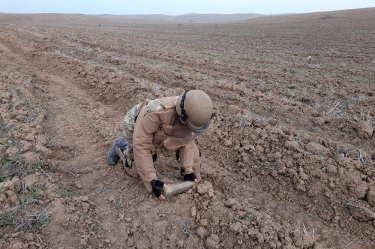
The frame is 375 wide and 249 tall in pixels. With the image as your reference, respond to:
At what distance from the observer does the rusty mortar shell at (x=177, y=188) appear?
2.96m

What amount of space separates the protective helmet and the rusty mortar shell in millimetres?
795

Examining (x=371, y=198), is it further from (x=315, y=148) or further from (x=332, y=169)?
(x=315, y=148)

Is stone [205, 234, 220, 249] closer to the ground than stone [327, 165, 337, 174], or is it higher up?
closer to the ground

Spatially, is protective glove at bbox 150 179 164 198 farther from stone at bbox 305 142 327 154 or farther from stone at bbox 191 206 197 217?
stone at bbox 305 142 327 154

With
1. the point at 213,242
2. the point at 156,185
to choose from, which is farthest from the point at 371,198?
the point at 156,185

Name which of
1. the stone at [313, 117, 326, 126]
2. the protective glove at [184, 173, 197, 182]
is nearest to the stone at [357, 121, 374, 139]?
the stone at [313, 117, 326, 126]

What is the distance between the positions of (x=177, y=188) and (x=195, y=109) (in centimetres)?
104

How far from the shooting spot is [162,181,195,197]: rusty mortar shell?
2965mm

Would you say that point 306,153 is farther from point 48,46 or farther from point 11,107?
point 48,46

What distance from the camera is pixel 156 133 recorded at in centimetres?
292

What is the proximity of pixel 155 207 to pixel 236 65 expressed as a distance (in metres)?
7.10

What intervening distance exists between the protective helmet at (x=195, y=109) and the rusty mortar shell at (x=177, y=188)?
2.61 ft

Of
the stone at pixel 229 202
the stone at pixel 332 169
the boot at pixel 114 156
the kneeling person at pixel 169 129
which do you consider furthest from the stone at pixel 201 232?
the stone at pixel 332 169

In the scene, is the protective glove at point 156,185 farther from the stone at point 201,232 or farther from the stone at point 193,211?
the stone at point 201,232
